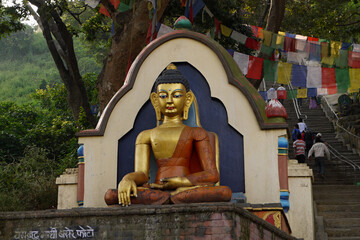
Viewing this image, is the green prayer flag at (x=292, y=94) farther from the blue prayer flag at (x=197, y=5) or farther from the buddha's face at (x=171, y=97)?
the buddha's face at (x=171, y=97)

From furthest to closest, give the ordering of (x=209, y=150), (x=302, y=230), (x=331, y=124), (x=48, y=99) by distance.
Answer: (x=48, y=99) < (x=331, y=124) < (x=302, y=230) < (x=209, y=150)

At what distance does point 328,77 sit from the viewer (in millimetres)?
14789

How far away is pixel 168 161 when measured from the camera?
9164mm

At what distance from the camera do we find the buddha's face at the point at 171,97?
9.35m

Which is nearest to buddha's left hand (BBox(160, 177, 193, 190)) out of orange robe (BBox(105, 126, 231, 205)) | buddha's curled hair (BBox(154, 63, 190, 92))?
orange robe (BBox(105, 126, 231, 205))

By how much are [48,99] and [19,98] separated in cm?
1948

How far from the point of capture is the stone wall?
6.60 m

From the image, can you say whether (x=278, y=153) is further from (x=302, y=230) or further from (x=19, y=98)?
(x=19, y=98)

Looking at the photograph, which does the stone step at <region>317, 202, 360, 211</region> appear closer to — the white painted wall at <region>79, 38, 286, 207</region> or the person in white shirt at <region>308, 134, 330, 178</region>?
the person in white shirt at <region>308, 134, 330, 178</region>

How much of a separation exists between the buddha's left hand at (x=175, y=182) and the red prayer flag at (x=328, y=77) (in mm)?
7308

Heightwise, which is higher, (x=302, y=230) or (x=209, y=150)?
(x=209, y=150)

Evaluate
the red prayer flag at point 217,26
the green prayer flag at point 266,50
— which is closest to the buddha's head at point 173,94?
the red prayer flag at point 217,26

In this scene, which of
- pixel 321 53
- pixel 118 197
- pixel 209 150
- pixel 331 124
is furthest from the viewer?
pixel 331 124

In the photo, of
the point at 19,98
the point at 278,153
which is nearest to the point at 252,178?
the point at 278,153
